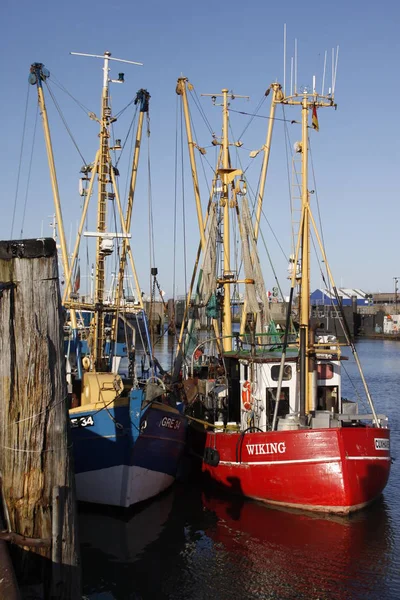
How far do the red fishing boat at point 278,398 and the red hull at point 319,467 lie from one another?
0.03m

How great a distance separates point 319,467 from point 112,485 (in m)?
5.84

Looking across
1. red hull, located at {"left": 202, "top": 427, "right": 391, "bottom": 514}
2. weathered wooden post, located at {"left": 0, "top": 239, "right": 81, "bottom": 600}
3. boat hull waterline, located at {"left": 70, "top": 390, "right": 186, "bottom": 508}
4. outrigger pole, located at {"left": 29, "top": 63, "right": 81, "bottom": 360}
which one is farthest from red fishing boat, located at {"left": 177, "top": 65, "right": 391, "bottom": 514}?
weathered wooden post, located at {"left": 0, "top": 239, "right": 81, "bottom": 600}

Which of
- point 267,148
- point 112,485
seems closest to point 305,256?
point 112,485

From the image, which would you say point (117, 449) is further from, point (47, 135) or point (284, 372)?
point (47, 135)

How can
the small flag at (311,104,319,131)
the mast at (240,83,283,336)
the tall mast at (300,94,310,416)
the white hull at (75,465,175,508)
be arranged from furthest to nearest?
1. the mast at (240,83,283,336)
2. the small flag at (311,104,319,131)
3. the tall mast at (300,94,310,416)
4. the white hull at (75,465,175,508)

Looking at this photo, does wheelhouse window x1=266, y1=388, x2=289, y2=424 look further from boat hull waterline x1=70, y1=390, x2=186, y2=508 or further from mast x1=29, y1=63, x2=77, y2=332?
mast x1=29, y1=63, x2=77, y2=332

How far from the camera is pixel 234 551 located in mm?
16266

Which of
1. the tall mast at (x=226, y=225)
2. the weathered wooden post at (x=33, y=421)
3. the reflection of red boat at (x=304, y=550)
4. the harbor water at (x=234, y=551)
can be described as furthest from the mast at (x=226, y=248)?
the weathered wooden post at (x=33, y=421)

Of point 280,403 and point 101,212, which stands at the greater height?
point 101,212

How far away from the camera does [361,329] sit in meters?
126

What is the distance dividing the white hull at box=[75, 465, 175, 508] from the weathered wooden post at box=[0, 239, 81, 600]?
38.1 feet

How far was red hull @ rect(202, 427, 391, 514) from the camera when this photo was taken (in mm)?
18016

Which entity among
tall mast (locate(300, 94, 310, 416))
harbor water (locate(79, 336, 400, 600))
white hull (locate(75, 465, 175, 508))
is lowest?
harbor water (locate(79, 336, 400, 600))

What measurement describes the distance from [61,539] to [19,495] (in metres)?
0.65
